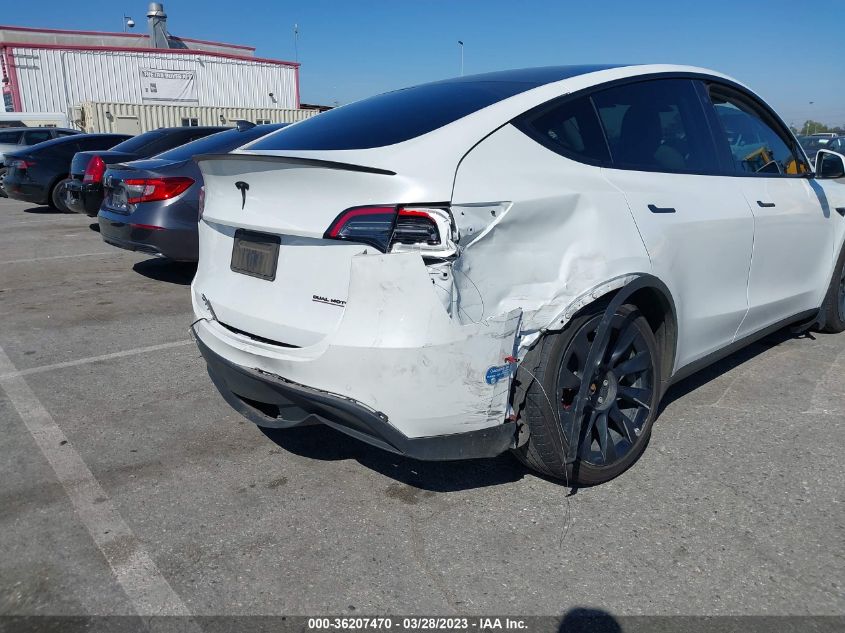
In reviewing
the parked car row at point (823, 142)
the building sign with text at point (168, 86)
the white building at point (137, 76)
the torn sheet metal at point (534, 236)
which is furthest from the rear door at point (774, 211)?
the building sign with text at point (168, 86)

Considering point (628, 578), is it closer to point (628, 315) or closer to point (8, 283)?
point (628, 315)

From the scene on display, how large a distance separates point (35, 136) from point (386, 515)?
17.6m

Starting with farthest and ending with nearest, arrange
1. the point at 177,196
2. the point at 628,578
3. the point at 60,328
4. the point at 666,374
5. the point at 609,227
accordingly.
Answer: the point at 177,196 < the point at 60,328 < the point at 666,374 < the point at 609,227 < the point at 628,578

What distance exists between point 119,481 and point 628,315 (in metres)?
2.33

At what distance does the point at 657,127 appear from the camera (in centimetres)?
348

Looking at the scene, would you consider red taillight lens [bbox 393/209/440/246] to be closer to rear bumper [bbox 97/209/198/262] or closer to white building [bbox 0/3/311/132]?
rear bumper [bbox 97/209/198/262]

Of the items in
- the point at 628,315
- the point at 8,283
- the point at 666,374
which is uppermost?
the point at 628,315

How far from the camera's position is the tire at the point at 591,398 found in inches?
105

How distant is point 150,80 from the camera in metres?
39.2

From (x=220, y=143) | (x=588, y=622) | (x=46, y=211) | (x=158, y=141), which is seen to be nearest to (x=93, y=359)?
(x=220, y=143)

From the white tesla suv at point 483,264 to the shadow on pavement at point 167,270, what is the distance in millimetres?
4184

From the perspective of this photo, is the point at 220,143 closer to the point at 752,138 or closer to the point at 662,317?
the point at 752,138

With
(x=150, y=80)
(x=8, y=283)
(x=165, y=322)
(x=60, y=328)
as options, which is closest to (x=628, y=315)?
(x=165, y=322)

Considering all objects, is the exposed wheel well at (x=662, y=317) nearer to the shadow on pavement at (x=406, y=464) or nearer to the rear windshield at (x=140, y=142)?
the shadow on pavement at (x=406, y=464)
